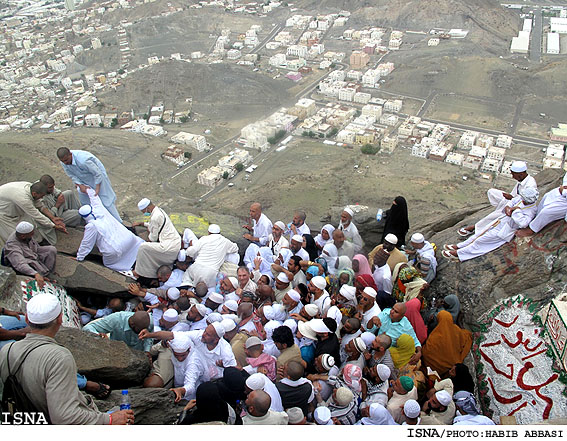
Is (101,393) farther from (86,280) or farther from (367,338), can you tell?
(367,338)

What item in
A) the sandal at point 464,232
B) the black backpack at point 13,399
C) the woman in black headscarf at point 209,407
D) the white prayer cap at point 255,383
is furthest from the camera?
the sandal at point 464,232

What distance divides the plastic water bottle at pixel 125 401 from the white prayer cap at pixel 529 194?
538cm

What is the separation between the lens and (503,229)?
6074mm

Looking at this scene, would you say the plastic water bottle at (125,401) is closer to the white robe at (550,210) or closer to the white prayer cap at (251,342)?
the white prayer cap at (251,342)

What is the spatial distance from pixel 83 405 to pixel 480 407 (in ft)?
14.2

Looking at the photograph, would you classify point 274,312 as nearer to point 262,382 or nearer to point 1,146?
point 262,382

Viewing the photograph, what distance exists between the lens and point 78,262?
6.16 m

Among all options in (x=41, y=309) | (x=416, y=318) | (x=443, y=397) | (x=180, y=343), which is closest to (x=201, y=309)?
(x=180, y=343)

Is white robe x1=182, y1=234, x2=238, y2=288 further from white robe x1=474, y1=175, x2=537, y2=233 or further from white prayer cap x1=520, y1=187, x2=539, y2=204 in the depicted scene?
white prayer cap x1=520, y1=187, x2=539, y2=204

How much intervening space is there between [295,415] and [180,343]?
1.41 metres

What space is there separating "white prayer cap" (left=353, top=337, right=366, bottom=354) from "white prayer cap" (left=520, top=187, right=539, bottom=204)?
3080 mm

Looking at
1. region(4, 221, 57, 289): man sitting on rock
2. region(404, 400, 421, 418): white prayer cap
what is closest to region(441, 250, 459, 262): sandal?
region(404, 400, 421, 418): white prayer cap

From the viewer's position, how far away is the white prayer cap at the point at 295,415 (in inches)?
154

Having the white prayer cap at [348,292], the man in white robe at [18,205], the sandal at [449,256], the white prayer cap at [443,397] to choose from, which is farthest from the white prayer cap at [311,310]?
the man in white robe at [18,205]
